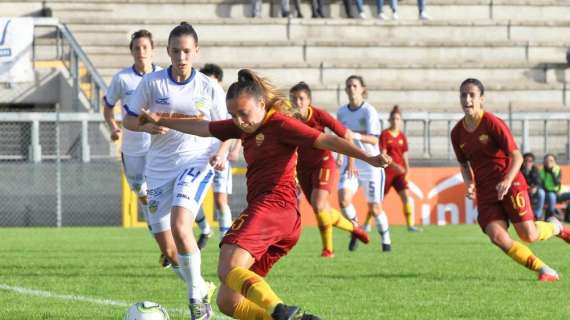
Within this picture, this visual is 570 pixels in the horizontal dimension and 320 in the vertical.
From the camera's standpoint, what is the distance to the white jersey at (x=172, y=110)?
10.1 metres

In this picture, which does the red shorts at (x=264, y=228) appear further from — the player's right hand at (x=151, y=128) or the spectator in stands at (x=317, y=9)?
the spectator in stands at (x=317, y=9)

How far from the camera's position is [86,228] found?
23609 mm

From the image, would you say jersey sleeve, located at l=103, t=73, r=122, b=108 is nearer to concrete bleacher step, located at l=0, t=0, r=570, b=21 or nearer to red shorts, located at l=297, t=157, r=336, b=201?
red shorts, located at l=297, t=157, r=336, b=201

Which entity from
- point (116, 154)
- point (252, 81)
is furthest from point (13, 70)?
point (252, 81)

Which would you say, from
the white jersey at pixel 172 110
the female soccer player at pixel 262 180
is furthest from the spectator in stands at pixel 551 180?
the female soccer player at pixel 262 180

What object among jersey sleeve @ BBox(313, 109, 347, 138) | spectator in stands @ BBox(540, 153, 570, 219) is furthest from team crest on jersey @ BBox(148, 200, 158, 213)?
spectator in stands @ BBox(540, 153, 570, 219)

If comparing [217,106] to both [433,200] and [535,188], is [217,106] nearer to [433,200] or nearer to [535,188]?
[433,200]

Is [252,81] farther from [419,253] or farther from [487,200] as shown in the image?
[419,253]

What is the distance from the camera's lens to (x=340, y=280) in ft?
40.7

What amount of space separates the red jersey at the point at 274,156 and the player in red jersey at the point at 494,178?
418 centimetres

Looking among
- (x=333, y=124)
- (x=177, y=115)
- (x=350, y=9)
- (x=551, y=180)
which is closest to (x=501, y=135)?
(x=333, y=124)

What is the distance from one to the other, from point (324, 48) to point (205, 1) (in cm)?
319

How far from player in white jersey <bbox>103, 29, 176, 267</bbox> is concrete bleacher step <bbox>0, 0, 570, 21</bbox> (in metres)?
18.1

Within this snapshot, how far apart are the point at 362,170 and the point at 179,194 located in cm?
909
